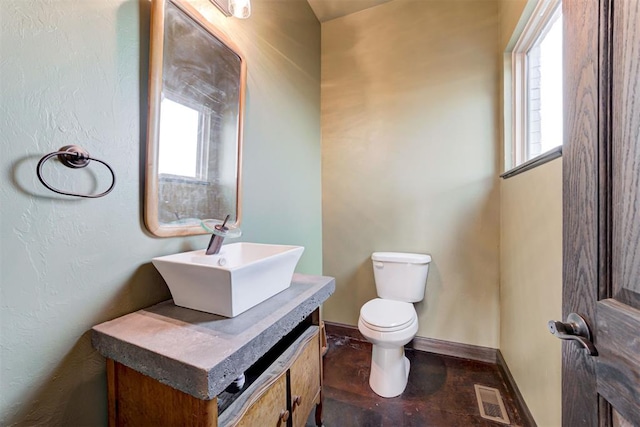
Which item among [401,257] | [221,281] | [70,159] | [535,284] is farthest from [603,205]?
[401,257]

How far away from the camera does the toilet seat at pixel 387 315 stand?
4.75 ft

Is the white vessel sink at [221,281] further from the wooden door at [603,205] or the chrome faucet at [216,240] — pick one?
the wooden door at [603,205]

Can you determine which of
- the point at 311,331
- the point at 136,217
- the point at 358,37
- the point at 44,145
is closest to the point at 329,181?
the point at 358,37

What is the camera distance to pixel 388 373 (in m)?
1.53

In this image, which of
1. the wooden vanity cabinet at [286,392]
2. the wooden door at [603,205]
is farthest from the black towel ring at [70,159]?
the wooden door at [603,205]

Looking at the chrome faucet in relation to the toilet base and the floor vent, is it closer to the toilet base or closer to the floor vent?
the toilet base

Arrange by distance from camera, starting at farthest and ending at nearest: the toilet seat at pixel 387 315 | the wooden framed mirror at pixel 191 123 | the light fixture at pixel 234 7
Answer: the toilet seat at pixel 387 315
the light fixture at pixel 234 7
the wooden framed mirror at pixel 191 123

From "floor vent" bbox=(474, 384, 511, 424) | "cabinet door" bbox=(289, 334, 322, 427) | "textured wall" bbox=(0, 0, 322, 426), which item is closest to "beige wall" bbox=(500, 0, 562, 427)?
"floor vent" bbox=(474, 384, 511, 424)

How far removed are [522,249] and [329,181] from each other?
140cm

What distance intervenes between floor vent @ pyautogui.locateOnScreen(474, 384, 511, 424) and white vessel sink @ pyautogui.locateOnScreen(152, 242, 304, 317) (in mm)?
1384

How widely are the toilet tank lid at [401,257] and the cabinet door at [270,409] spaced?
3.84 ft

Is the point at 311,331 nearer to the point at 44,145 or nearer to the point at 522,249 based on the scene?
the point at 44,145

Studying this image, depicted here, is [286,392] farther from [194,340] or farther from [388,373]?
[388,373]

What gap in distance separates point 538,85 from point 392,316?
5.34ft
